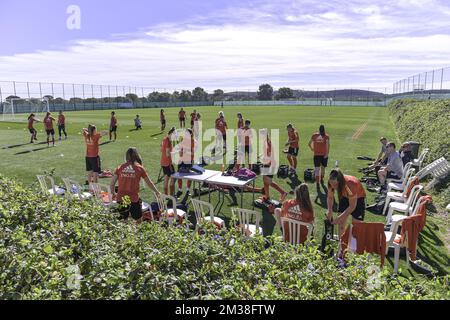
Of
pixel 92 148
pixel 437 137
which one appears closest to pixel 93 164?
pixel 92 148

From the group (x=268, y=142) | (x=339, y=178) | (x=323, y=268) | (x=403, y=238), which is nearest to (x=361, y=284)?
(x=323, y=268)

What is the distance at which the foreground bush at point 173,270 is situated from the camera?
2.75 m

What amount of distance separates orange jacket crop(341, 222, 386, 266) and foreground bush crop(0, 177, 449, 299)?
2.44 m

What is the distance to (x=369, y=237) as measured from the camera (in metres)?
5.81

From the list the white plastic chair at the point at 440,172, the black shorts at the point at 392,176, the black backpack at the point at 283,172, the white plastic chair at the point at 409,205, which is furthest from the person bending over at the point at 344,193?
the black backpack at the point at 283,172

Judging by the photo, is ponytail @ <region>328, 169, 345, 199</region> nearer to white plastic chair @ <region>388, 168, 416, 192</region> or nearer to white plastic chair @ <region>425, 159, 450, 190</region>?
white plastic chair @ <region>388, 168, 416, 192</region>

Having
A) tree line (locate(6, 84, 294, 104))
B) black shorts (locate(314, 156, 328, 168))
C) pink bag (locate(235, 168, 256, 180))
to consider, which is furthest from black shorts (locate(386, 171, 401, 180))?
tree line (locate(6, 84, 294, 104))

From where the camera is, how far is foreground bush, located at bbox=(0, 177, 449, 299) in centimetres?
275

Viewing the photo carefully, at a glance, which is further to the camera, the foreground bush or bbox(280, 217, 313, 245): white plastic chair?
bbox(280, 217, 313, 245): white plastic chair

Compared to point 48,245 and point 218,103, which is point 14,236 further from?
point 218,103

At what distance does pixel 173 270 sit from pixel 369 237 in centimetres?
389

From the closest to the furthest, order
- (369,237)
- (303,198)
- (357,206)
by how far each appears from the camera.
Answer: (369,237)
(303,198)
(357,206)

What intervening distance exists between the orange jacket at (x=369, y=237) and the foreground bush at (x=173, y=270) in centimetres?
244

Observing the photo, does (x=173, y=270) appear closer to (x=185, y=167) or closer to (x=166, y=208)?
(x=166, y=208)
